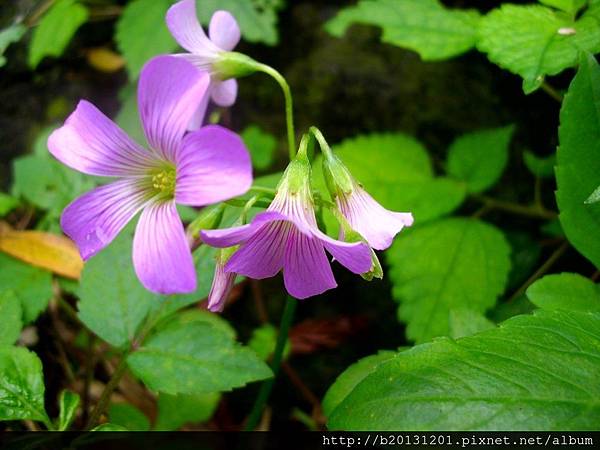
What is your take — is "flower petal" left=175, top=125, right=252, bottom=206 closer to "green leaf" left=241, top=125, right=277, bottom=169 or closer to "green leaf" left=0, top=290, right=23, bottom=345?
"green leaf" left=0, top=290, right=23, bottom=345

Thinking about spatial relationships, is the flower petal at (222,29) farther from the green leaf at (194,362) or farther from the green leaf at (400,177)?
the green leaf at (194,362)

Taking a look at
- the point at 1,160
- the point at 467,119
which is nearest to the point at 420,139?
the point at 467,119

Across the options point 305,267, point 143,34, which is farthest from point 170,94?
point 143,34

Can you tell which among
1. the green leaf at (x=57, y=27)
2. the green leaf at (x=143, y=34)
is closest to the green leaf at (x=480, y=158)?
the green leaf at (x=143, y=34)

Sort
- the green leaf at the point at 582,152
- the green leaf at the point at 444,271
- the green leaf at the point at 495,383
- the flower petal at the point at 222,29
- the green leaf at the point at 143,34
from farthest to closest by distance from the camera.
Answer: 1. the green leaf at the point at 143,34
2. the green leaf at the point at 444,271
3. the flower petal at the point at 222,29
4. the green leaf at the point at 582,152
5. the green leaf at the point at 495,383

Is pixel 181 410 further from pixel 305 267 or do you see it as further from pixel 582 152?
pixel 582 152

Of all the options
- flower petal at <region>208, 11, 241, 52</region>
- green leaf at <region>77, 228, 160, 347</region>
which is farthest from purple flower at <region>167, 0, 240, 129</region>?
green leaf at <region>77, 228, 160, 347</region>
